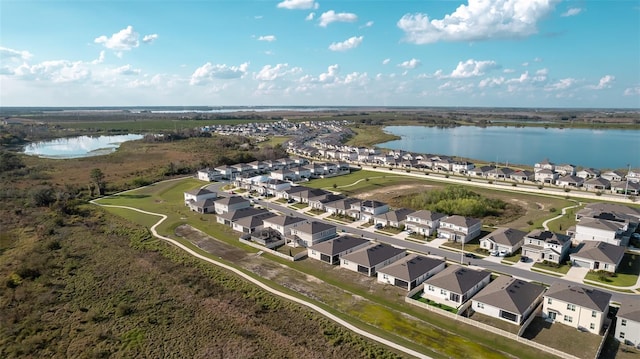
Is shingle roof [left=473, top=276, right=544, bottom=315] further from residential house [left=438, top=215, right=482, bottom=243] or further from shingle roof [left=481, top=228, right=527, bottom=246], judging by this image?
residential house [left=438, top=215, right=482, bottom=243]

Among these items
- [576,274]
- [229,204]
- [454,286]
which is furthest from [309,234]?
[576,274]

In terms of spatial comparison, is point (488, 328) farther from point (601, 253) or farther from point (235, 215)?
point (235, 215)

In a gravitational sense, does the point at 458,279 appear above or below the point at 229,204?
below

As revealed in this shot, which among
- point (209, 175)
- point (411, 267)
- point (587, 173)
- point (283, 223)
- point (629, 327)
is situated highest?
point (587, 173)

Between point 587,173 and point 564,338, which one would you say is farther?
point 587,173

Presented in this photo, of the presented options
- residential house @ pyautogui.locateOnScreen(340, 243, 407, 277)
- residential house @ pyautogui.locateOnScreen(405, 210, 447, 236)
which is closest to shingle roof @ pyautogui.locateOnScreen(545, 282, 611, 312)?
residential house @ pyautogui.locateOnScreen(340, 243, 407, 277)

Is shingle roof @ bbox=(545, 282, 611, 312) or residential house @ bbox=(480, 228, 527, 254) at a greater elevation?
shingle roof @ bbox=(545, 282, 611, 312)

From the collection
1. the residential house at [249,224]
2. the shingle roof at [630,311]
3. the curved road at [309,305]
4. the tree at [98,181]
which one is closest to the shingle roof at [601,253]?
the shingle roof at [630,311]

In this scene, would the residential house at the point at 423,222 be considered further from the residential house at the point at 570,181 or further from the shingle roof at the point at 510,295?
the residential house at the point at 570,181
